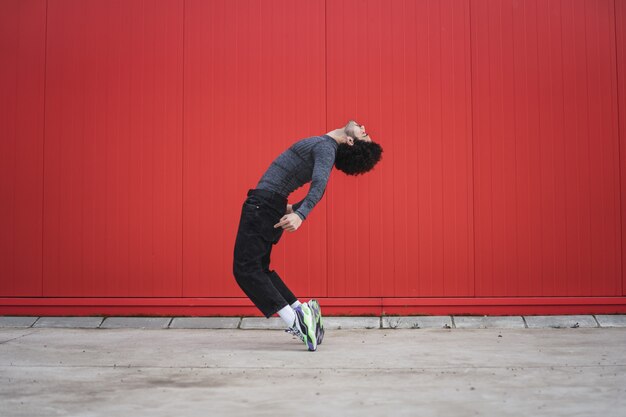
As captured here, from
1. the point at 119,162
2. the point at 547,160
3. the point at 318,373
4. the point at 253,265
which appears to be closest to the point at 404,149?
the point at 547,160

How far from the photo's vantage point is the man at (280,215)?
4.24 metres

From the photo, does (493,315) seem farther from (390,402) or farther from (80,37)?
(80,37)

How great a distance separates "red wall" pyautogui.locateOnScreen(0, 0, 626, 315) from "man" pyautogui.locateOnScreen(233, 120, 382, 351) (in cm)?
111

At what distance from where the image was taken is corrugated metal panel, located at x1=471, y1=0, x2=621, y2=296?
548cm

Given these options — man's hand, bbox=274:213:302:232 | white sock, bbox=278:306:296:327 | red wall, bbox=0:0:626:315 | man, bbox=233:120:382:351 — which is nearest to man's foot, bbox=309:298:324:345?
man, bbox=233:120:382:351

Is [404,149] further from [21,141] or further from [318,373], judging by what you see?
[21,141]

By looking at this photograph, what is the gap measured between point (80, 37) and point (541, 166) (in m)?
3.22

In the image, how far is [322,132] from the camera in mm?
5520

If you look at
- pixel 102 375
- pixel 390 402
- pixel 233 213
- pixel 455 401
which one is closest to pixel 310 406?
pixel 390 402

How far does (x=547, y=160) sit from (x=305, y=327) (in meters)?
2.22

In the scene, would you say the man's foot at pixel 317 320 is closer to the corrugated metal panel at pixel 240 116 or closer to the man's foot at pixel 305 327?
the man's foot at pixel 305 327

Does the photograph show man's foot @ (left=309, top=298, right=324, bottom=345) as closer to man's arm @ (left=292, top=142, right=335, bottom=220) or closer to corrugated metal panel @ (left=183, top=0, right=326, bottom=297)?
man's arm @ (left=292, top=142, right=335, bottom=220)

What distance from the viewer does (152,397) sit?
3.15 m

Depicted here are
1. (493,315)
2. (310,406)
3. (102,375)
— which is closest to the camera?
(310,406)
